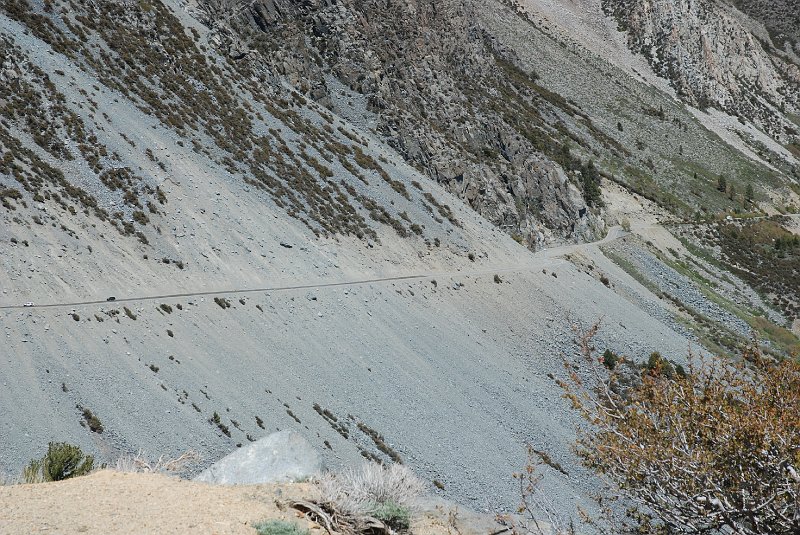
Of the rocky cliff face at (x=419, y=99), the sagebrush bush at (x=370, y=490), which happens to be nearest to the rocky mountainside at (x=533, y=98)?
the rocky cliff face at (x=419, y=99)

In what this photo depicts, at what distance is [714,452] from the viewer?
24.8 ft

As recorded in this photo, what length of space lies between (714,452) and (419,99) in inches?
1999

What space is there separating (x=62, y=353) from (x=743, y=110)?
110 meters

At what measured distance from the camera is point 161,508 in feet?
27.9

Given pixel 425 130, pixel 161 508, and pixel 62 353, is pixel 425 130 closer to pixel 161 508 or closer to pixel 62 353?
pixel 62 353

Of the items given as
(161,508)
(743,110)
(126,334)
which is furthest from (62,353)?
(743,110)

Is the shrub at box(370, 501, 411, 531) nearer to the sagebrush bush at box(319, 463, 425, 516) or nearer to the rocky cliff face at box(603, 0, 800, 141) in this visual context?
the sagebrush bush at box(319, 463, 425, 516)

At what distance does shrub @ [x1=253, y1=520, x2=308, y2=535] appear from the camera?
838 cm

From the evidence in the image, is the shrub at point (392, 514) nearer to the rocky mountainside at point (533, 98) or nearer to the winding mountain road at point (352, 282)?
the winding mountain road at point (352, 282)

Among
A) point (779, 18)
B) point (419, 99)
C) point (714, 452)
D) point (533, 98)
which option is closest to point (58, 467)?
point (714, 452)

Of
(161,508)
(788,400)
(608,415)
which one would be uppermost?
(788,400)

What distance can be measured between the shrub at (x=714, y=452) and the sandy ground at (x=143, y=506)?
3532 millimetres

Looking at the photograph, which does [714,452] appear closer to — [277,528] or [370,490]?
[370,490]

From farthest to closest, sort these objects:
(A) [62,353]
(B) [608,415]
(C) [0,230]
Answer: (C) [0,230]
(A) [62,353]
(B) [608,415]
